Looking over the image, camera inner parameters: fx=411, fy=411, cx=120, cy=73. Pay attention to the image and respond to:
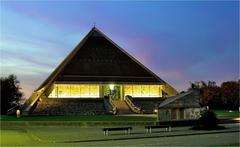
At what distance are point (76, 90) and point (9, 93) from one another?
13394mm

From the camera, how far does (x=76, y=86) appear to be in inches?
2237

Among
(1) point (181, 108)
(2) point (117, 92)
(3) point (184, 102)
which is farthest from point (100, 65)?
(3) point (184, 102)

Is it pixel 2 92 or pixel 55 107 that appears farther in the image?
pixel 2 92

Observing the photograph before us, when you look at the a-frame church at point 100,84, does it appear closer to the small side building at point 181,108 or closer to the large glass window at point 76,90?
the large glass window at point 76,90

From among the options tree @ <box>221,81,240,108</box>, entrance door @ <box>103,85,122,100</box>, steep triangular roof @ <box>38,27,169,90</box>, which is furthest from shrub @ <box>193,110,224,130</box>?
tree @ <box>221,81,240,108</box>

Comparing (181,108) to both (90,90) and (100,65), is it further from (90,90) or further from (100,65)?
(100,65)

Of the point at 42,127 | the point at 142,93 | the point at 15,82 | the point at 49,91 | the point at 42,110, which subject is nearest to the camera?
the point at 42,127

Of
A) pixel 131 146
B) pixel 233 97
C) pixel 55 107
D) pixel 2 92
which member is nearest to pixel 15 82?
pixel 2 92

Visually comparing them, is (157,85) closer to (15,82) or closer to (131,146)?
(15,82)

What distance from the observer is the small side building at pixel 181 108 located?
1215 inches

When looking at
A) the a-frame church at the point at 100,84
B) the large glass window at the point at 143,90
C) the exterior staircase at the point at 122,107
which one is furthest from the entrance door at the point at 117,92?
the exterior staircase at the point at 122,107

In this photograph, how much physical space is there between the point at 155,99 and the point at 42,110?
16.0m

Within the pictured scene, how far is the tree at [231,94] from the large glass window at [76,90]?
20.5 metres

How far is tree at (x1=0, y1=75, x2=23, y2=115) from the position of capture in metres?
61.9
